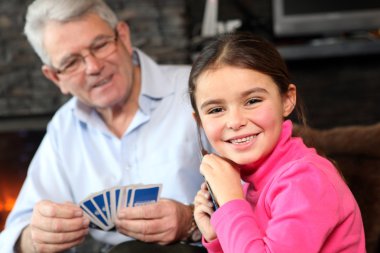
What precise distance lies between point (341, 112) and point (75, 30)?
219 centimetres

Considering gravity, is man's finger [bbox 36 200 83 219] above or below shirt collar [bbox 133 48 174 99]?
below

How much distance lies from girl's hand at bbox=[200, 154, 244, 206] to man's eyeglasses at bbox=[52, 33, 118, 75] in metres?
0.73

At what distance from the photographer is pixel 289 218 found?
3.88 feet

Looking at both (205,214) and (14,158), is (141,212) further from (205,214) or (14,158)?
(14,158)

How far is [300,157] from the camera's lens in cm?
131

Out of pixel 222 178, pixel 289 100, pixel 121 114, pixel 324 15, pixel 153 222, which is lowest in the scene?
pixel 324 15

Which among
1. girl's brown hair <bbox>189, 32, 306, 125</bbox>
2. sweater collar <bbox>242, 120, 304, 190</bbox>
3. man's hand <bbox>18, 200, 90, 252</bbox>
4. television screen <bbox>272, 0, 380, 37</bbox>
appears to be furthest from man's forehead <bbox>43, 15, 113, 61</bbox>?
television screen <bbox>272, 0, 380, 37</bbox>

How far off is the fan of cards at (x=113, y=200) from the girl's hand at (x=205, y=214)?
191 millimetres

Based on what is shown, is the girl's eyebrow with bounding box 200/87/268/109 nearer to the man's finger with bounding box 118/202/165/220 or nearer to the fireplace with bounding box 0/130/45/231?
the man's finger with bounding box 118/202/165/220

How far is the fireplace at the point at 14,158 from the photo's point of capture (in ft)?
10.7

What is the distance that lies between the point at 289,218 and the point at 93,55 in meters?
1.03

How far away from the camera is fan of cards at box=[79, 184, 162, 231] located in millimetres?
1656

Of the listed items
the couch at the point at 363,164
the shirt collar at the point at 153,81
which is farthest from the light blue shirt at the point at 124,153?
the couch at the point at 363,164

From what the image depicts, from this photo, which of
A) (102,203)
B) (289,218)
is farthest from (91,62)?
(289,218)
